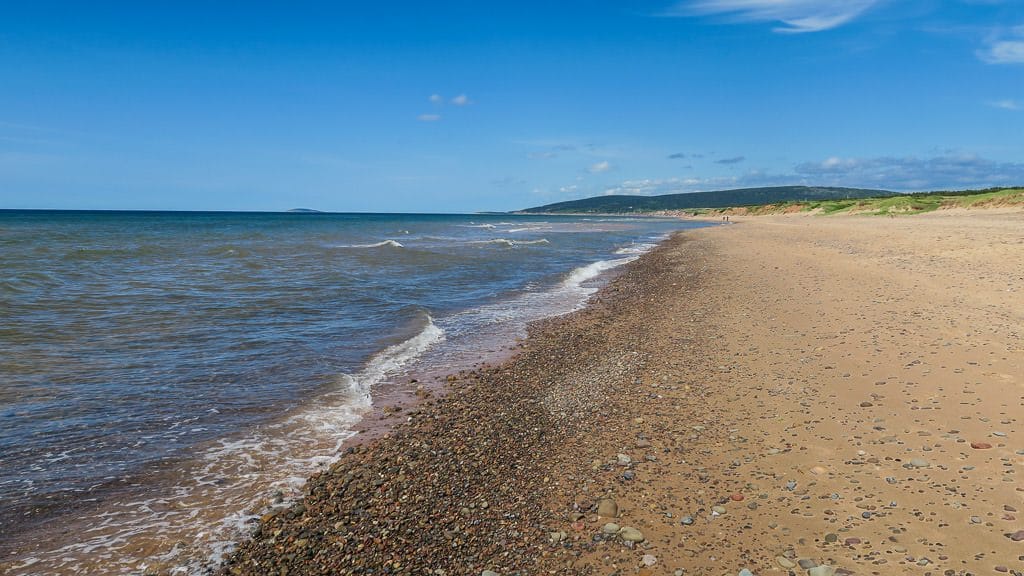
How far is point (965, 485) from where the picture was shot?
4328mm

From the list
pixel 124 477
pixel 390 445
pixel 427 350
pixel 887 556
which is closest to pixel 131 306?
pixel 427 350

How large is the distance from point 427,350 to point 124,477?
225 inches

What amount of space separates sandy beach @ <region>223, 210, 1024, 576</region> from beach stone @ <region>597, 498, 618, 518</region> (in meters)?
0.02

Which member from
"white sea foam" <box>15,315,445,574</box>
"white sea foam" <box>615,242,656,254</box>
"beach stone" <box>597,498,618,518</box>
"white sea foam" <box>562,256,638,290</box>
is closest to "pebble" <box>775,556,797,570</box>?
"beach stone" <box>597,498,618,518</box>

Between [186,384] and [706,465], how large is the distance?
7.82 meters

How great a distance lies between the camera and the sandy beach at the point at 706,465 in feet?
12.7

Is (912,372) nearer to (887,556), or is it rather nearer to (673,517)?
(887,556)

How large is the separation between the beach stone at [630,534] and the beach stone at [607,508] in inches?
8.3

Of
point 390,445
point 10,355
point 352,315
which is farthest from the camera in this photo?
point 352,315

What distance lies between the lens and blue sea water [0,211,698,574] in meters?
4.80

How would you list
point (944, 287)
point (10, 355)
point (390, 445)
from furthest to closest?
1. point (944, 287)
2. point (10, 355)
3. point (390, 445)

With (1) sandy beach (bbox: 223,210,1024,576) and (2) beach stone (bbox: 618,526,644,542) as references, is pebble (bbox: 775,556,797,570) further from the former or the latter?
(2) beach stone (bbox: 618,526,644,542)

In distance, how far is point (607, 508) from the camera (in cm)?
446

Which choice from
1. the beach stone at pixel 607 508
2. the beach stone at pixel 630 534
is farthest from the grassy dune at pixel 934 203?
the beach stone at pixel 630 534
